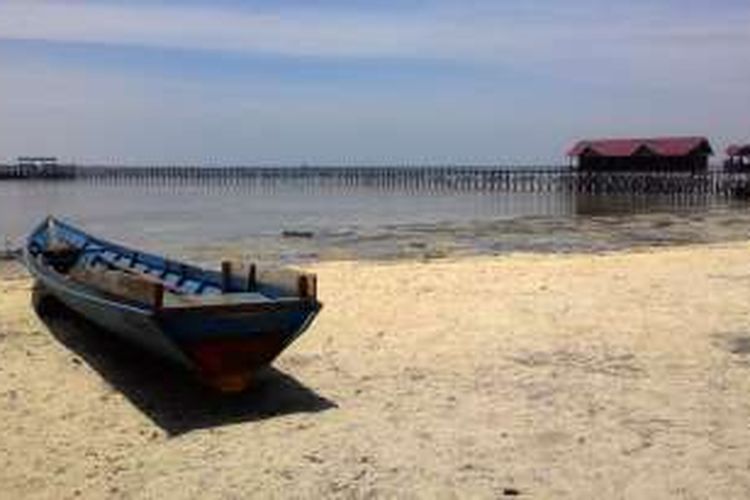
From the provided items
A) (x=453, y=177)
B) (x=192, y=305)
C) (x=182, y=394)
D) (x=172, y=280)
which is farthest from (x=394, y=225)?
(x=453, y=177)

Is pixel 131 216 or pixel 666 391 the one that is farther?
pixel 131 216

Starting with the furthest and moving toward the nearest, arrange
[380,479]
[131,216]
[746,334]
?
[131,216]
[746,334]
[380,479]

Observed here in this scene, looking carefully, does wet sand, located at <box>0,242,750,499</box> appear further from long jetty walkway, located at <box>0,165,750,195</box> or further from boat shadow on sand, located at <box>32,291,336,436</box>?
long jetty walkway, located at <box>0,165,750,195</box>

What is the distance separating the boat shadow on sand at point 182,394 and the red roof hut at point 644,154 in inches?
2549

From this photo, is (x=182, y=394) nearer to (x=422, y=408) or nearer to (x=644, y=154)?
(x=422, y=408)

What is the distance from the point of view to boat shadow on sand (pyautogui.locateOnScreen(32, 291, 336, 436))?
877 centimetres

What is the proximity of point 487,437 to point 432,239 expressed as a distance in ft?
81.7

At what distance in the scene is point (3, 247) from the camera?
1220 inches

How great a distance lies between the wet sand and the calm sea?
1357 cm

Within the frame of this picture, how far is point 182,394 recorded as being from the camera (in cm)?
945

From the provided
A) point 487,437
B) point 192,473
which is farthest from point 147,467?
point 487,437

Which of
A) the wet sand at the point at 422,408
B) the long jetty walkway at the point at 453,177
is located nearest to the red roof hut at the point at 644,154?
the long jetty walkway at the point at 453,177

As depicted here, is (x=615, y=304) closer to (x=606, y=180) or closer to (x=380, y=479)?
(x=380, y=479)

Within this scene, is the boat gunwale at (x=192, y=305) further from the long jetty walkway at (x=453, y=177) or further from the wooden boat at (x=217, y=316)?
the long jetty walkway at (x=453, y=177)
